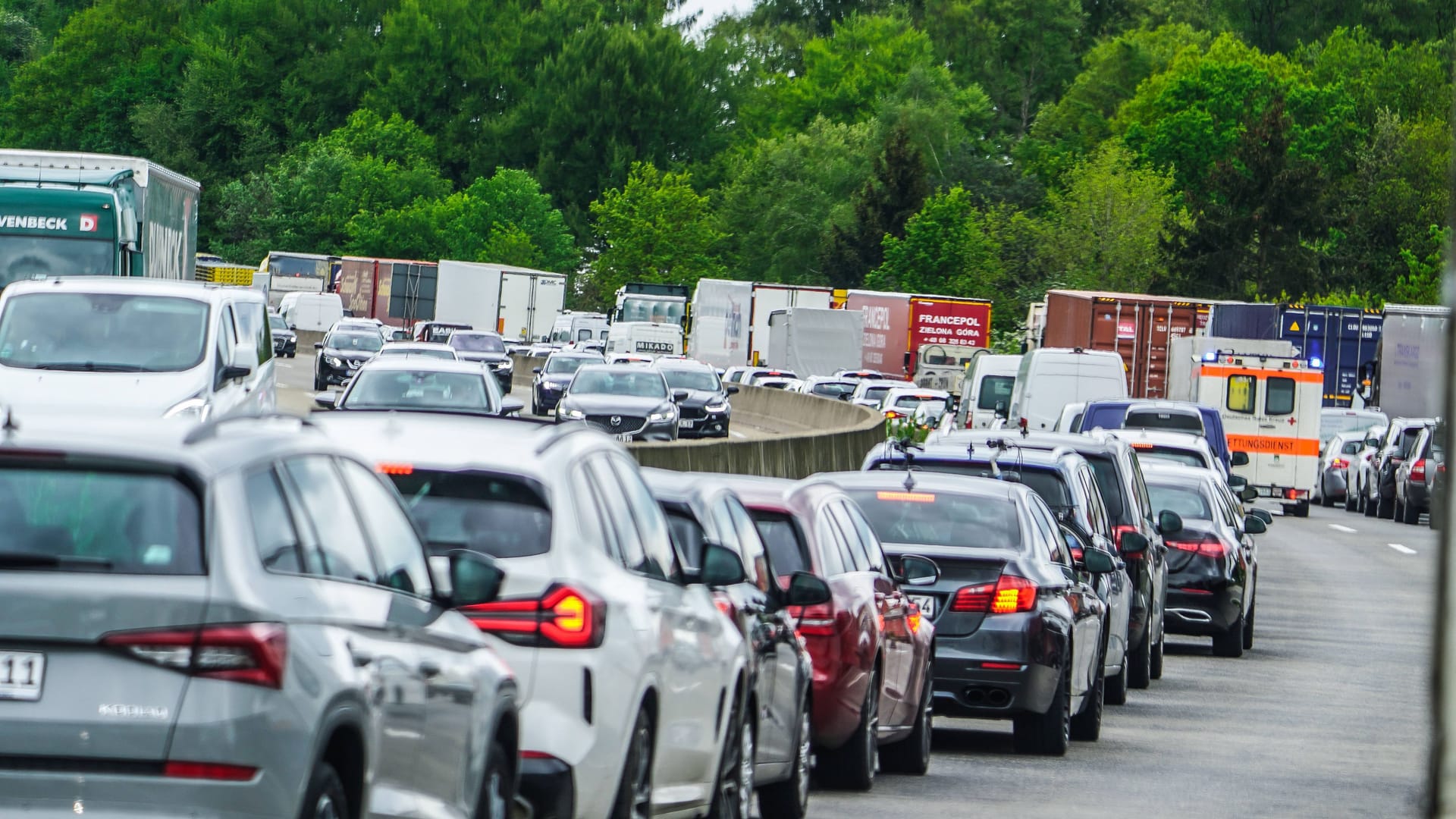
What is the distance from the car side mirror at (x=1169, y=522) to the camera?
2031 centimetres

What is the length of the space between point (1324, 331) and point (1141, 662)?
1359 inches

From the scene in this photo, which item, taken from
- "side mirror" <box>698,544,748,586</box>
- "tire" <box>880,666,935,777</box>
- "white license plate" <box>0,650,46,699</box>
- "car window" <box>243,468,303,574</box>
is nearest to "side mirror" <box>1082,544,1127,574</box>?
"tire" <box>880,666,935,777</box>

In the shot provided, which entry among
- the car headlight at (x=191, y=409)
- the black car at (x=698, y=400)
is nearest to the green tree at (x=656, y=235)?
the black car at (x=698, y=400)

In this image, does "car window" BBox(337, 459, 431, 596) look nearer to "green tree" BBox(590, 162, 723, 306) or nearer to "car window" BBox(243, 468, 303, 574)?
"car window" BBox(243, 468, 303, 574)

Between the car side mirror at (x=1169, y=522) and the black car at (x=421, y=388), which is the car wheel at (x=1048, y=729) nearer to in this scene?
the car side mirror at (x=1169, y=522)

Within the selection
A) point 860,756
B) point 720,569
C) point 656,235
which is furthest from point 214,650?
point 656,235

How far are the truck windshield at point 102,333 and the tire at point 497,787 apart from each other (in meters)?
12.4

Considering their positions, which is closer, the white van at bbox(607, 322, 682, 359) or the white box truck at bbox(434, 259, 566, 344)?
the white van at bbox(607, 322, 682, 359)

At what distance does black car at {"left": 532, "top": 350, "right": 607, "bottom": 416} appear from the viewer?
44125 mm

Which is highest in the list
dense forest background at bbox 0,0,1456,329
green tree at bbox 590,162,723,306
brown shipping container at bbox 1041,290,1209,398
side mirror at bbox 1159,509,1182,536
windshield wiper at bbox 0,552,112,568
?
dense forest background at bbox 0,0,1456,329

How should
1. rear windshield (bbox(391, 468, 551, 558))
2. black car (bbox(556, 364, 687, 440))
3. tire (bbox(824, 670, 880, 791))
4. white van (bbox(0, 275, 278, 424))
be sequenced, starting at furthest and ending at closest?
black car (bbox(556, 364, 687, 440))
white van (bbox(0, 275, 278, 424))
tire (bbox(824, 670, 880, 791))
rear windshield (bbox(391, 468, 551, 558))

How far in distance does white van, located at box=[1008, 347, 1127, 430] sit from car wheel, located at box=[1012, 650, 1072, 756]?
78.9 ft

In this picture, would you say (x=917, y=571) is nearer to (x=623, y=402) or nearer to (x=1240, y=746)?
(x=1240, y=746)

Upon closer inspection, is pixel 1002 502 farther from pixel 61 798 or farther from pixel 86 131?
pixel 86 131
